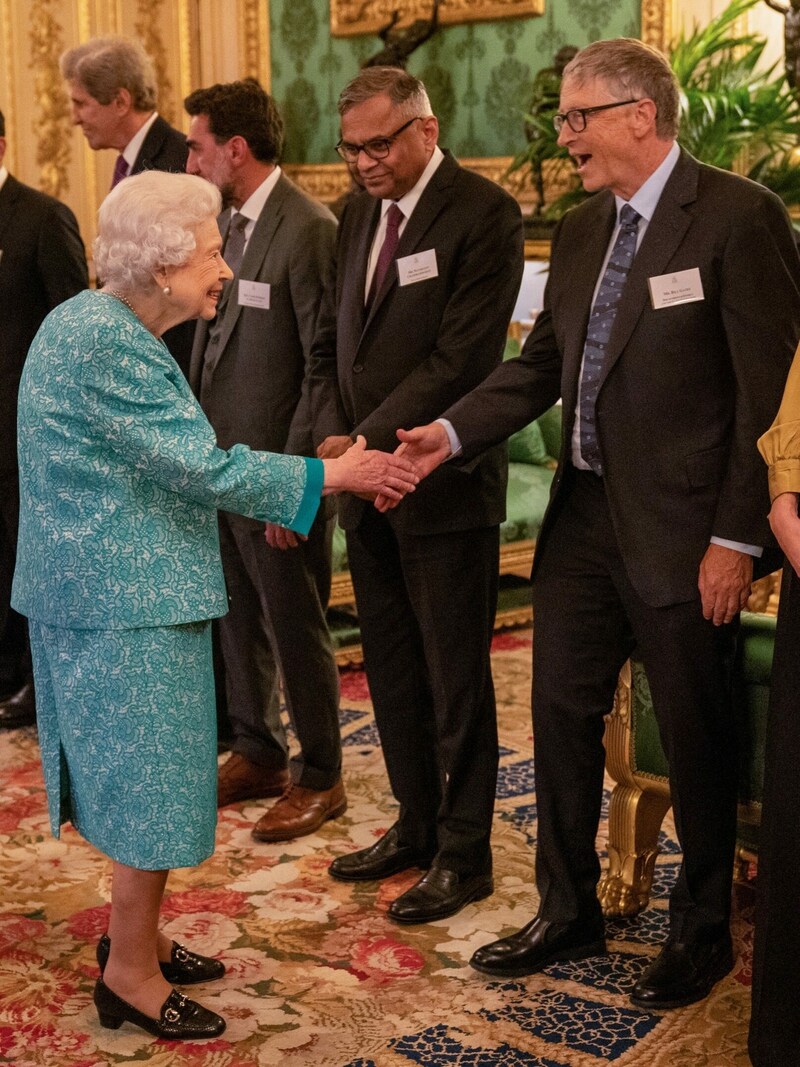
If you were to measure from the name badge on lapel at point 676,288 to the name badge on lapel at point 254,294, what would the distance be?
130 cm

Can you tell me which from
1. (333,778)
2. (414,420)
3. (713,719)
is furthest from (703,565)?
(333,778)

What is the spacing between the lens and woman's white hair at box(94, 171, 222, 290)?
2621mm

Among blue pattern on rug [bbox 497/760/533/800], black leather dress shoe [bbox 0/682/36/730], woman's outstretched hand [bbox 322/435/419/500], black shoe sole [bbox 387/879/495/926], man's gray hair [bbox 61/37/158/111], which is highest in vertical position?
man's gray hair [bbox 61/37/158/111]

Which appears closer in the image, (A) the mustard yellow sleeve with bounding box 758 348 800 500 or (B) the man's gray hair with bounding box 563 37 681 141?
(A) the mustard yellow sleeve with bounding box 758 348 800 500

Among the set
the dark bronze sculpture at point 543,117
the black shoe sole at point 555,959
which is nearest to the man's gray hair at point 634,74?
the black shoe sole at point 555,959

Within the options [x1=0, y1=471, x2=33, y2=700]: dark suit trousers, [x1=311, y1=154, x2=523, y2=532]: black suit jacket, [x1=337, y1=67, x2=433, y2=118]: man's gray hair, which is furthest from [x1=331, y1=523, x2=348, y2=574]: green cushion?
[x1=337, y1=67, x2=433, y2=118]: man's gray hair

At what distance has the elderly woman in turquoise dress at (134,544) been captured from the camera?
2571mm

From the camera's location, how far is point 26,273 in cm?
464

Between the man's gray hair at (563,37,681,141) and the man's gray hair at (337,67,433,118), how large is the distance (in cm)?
52

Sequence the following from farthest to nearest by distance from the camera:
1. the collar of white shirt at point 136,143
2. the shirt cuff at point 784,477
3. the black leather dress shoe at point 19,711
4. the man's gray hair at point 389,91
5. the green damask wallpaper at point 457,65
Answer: the green damask wallpaper at point 457,65 → the black leather dress shoe at point 19,711 → the collar of white shirt at point 136,143 → the man's gray hair at point 389,91 → the shirt cuff at point 784,477

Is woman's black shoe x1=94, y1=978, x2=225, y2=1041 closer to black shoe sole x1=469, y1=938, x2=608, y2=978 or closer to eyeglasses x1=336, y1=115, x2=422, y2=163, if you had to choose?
black shoe sole x1=469, y1=938, x2=608, y2=978

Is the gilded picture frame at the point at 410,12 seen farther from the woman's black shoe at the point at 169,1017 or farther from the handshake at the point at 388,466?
the woman's black shoe at the point at 169,1017

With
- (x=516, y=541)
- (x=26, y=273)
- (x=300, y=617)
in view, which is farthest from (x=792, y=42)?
(x=300, y=617)

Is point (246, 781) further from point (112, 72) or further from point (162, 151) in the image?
point (112, 72)
